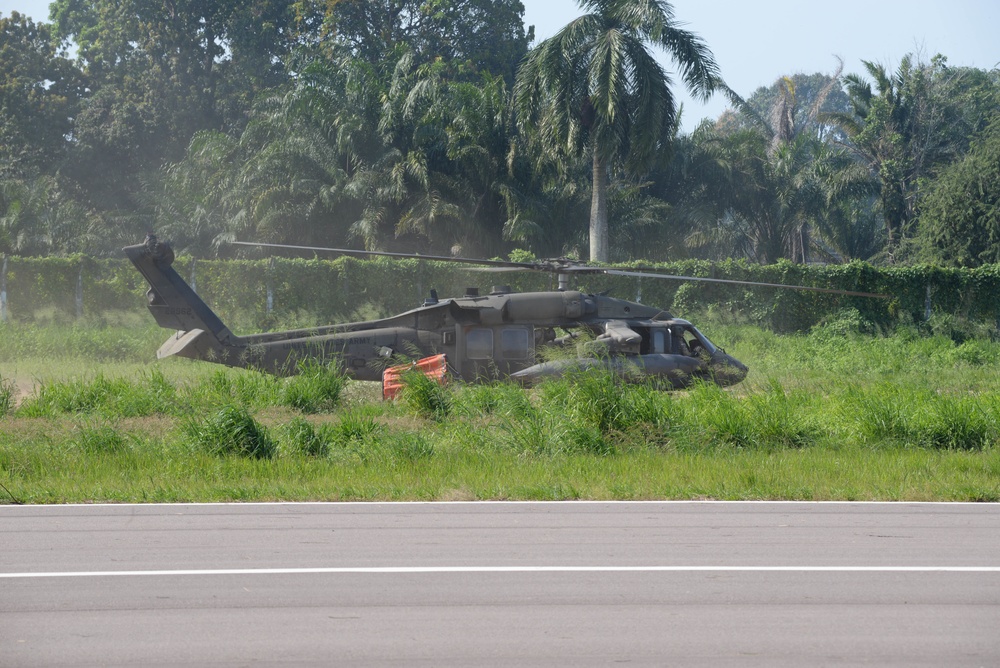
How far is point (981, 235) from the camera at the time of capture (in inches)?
1378

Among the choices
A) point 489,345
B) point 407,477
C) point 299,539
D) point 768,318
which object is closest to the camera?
point 299,539

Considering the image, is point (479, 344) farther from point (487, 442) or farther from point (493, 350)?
point (487, 442)

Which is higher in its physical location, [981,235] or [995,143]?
[995,143]

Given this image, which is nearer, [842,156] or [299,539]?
[299,539]

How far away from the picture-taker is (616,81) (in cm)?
2977

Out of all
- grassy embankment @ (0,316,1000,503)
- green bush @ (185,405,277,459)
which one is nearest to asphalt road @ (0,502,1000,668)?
grassy embankment @ (0,316,1000,503)

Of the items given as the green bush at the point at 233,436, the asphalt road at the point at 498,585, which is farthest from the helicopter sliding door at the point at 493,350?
the asphalt road at the point at 498,585

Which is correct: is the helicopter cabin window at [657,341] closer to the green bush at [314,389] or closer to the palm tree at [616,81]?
the green bush at [314,389]

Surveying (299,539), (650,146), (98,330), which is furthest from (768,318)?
(299,539)

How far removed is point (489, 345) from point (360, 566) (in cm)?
1028

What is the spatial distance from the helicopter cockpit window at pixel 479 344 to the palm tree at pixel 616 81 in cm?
1433

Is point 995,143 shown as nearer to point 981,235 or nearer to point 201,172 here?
point 981,235

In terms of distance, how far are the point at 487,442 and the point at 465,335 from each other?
15.7 ft

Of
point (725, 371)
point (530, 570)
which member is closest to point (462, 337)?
point (725, 371)
